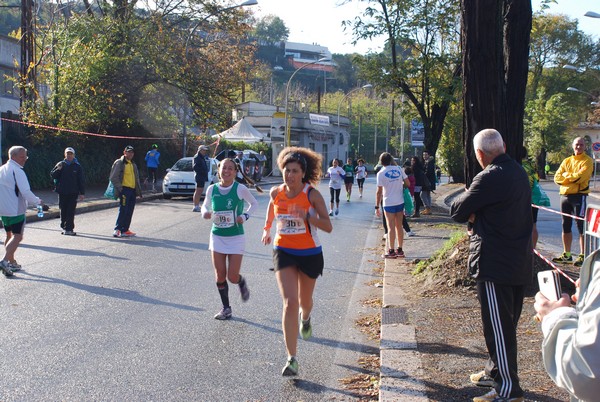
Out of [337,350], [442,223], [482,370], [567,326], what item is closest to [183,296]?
[337,350]

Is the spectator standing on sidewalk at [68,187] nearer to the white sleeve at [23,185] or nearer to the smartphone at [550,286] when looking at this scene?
the white sleeve at [23,185]

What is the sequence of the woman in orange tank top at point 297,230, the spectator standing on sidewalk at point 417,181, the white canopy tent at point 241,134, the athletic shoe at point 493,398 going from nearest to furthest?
the athletic shoe at point 493,398 → the woman in orange tank top at point 297,230 → the spectator standing on sidewalk at point 417,181 → the white canopy tent at point 241,134

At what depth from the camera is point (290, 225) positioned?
5.99 m

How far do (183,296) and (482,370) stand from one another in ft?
14.4

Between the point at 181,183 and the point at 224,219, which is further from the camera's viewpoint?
the point at 181,183

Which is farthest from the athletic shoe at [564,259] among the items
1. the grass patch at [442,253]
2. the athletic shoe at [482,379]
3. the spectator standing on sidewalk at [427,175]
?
the spectator standing on sidewalk at [427,175]

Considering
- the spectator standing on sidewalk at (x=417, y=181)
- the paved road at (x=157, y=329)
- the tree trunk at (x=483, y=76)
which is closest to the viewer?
the paved road at (x=157, y=329)

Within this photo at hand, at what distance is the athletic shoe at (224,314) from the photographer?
767 centimetres

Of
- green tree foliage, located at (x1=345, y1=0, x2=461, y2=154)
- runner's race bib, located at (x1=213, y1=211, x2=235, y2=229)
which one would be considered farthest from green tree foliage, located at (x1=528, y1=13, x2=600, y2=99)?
runner's race bib, located at (x1=213, y1=211, x2=235, y2=229)

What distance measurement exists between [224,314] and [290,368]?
7.00 feet

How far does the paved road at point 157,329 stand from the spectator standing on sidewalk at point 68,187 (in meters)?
1.54

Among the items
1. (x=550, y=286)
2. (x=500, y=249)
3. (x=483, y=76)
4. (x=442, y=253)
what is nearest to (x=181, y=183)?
(x=442, y=253)

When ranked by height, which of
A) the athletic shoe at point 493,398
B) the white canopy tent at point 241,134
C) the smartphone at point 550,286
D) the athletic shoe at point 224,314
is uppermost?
the white canopy tent at point 241,134

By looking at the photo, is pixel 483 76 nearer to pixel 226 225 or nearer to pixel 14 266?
pixel 226 225
